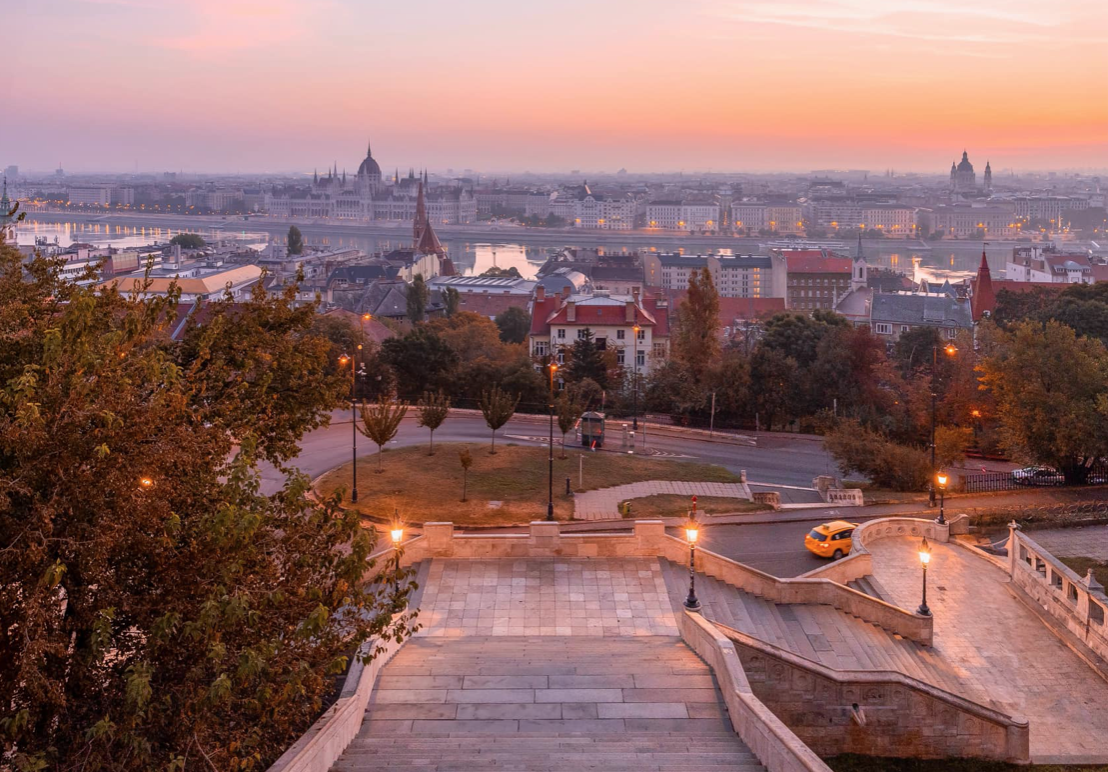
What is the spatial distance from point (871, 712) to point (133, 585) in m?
9.23

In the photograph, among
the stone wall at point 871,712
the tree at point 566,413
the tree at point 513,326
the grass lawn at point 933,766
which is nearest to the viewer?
the grass lawn at point 933,766

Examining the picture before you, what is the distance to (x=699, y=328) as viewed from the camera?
1678 inches

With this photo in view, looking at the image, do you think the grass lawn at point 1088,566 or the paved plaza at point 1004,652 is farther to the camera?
the grass lawn at point 1088,566

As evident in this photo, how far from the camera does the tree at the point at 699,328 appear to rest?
4225 centimetres

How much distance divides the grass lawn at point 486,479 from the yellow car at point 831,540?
5626mm

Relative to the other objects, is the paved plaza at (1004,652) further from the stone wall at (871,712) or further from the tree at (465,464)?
the tree at (465,464)

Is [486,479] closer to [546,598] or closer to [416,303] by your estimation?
[546,598]

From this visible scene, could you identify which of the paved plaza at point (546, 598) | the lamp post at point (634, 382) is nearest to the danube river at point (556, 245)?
the lamp post at point (634, 382)

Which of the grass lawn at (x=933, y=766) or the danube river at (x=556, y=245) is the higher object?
the danube river at (x=556, y=245)

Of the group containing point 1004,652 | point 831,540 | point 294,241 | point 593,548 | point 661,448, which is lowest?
point 661,448

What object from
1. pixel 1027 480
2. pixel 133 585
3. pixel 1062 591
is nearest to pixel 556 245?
pixel 1027 480

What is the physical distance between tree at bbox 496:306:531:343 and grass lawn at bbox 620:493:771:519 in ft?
127

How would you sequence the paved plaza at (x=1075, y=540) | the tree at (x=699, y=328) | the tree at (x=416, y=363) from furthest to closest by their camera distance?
1. the tree at (x=699, y=328)
2. the tree at (x=416, y=363)
3. the paved plaza at (x=1075, y=540)

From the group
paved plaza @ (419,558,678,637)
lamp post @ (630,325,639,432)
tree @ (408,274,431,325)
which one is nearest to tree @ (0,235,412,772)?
paved plaza @ (419,558,678,637)
